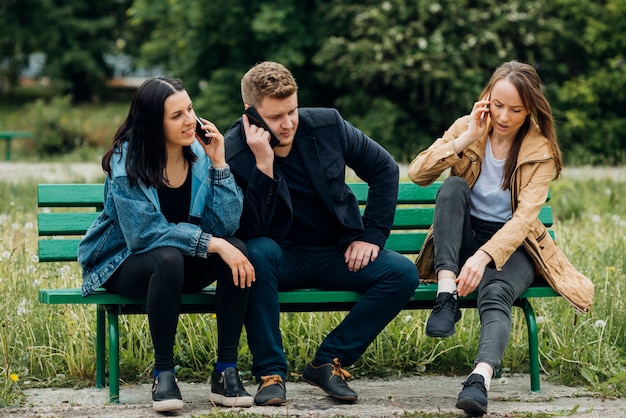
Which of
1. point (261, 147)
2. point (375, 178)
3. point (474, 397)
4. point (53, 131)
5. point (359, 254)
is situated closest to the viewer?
point (474, 397)

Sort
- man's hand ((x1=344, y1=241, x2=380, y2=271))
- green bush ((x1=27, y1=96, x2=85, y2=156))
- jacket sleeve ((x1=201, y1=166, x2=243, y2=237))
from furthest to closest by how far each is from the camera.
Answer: green bush ((x1=27, y1=96, x2=85, y2=156)) < man's hand ((x1=344, y1=241, x2=380, y2=271)) < jacket sleeve ((x1=201, y1=166, x2=243, y2=237))

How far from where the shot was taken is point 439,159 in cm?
433

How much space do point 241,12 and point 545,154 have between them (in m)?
12.4

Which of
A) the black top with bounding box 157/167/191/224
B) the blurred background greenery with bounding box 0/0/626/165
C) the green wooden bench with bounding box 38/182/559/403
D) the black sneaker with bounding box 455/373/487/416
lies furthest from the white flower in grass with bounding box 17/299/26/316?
the blurred background greenery with bounding box 0/0/626/165

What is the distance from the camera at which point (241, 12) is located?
16219mm

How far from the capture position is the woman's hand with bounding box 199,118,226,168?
3.97 metres

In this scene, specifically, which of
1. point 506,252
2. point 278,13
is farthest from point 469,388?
point 278,13

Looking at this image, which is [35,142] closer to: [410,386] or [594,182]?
[594,182]

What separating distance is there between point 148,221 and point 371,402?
1137 millimetres

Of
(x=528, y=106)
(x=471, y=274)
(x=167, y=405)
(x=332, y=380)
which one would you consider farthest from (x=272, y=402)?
(x=528, y=106)

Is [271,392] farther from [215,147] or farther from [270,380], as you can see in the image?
[215,147]

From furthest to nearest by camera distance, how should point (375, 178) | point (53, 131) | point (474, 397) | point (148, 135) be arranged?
1. point (53, 131)
2. point (375, 178)
3. point (148, 135)
4. point (474, 397)

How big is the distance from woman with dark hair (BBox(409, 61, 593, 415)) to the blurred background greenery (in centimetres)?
912

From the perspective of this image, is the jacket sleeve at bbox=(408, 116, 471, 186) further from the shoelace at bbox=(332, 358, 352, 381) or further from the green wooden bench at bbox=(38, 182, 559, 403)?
the shoelace at bbox=(332, 358, 352, 381)
